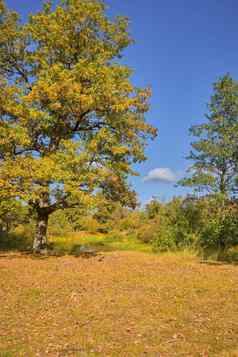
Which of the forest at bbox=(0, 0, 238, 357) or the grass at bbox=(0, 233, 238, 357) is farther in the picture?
the forest at bbox=(0, 0, 238, 357)

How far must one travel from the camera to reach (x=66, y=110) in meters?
18.6

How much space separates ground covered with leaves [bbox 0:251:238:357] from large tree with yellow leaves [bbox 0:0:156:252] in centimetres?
515

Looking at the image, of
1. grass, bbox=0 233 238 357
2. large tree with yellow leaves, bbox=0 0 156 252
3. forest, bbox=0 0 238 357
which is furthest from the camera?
large tree with yellow leaves, bbox=0 0 156 252

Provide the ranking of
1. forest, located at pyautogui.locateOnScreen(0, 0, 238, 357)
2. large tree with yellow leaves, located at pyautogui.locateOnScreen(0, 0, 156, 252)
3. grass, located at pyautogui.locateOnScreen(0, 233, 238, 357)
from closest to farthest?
grass, located at pyautogui.locateOnScreen(0, 233, 238, 357) < forest, located at pyautogui.locateOnScreen(0, 0, 238, 357) < large tree with yellow leaves, located at pyautogui.locateOnScreen(0, 0, 156, 252)

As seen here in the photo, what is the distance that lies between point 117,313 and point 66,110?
1321 centimetres

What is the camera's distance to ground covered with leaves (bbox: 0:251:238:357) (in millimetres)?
5738

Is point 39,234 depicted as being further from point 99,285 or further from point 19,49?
point 19,49

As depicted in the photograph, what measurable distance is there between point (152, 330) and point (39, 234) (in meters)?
14.6

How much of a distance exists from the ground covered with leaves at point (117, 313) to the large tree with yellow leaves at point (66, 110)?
5148 mm

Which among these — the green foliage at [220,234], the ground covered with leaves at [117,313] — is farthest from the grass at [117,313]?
the green foliage at [220,234]

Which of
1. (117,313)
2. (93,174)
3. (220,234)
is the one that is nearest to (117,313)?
(117,313)

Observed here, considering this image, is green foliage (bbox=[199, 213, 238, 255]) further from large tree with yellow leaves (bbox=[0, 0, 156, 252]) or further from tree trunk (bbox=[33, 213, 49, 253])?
tree trunk (bbox=[33, 213, 49, 253])

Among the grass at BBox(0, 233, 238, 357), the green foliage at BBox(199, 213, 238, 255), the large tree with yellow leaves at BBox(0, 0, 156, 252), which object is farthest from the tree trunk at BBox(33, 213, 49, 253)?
the green foliage at BBox(199, 213, 238, 255)

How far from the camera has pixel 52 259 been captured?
59.0 feet
